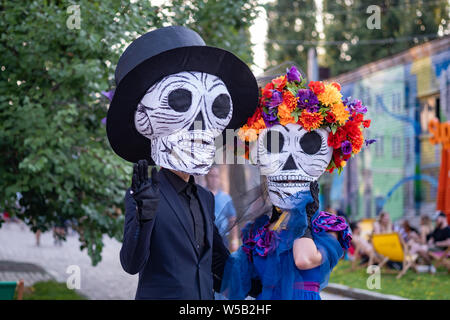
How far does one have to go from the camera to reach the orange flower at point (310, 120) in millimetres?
3506

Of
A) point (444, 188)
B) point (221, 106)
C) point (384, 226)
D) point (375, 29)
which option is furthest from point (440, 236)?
point (375, 29)

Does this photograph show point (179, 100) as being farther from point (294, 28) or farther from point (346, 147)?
point (294, 28)

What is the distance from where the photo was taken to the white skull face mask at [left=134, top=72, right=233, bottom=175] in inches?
123

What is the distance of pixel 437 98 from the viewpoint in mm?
17422

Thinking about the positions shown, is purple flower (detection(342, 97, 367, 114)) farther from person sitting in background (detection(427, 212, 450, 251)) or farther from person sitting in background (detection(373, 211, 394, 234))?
person sitting in background (detection(373, 211, 394, 234))

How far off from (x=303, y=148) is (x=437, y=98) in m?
15.1

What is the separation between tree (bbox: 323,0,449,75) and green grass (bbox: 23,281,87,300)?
1739 cm

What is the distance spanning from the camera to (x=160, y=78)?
3.20 metres

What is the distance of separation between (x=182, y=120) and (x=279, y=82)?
826mm

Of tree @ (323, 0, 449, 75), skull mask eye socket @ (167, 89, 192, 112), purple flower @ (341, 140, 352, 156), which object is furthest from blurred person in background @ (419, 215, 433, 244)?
tree @ (323, 0, 449, 75)

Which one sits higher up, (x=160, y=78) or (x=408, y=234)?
(x=160, y=78)

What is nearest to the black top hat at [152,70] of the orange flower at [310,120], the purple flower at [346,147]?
the orange flower at [310,120]
